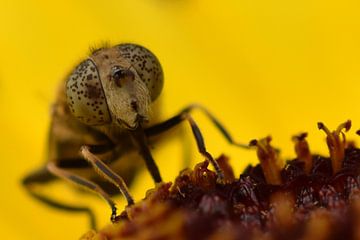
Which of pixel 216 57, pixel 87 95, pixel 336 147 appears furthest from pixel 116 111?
pixel 216 57

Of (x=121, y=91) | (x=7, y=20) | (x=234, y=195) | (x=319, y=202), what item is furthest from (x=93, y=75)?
(x=7, y=20)

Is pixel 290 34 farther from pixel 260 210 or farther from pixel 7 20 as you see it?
pixel 260 210

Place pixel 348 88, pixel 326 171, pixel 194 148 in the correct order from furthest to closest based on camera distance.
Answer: pixel 348 88
pixel 194 148
pixel 326 171

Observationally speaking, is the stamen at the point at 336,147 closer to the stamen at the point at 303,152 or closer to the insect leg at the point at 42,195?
the stamen at the point at 303,152

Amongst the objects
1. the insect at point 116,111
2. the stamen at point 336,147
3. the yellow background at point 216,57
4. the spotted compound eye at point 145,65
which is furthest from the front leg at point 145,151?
the yellow background at point 216,57

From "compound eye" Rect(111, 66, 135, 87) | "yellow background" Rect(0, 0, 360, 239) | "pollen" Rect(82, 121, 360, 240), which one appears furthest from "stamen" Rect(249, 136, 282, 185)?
"yellow background" Rect(0, 0, 360, 239)

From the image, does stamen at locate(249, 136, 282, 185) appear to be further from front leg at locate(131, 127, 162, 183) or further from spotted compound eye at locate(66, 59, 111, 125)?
spotted compound eye at locate(66, 59, 111, 125)
